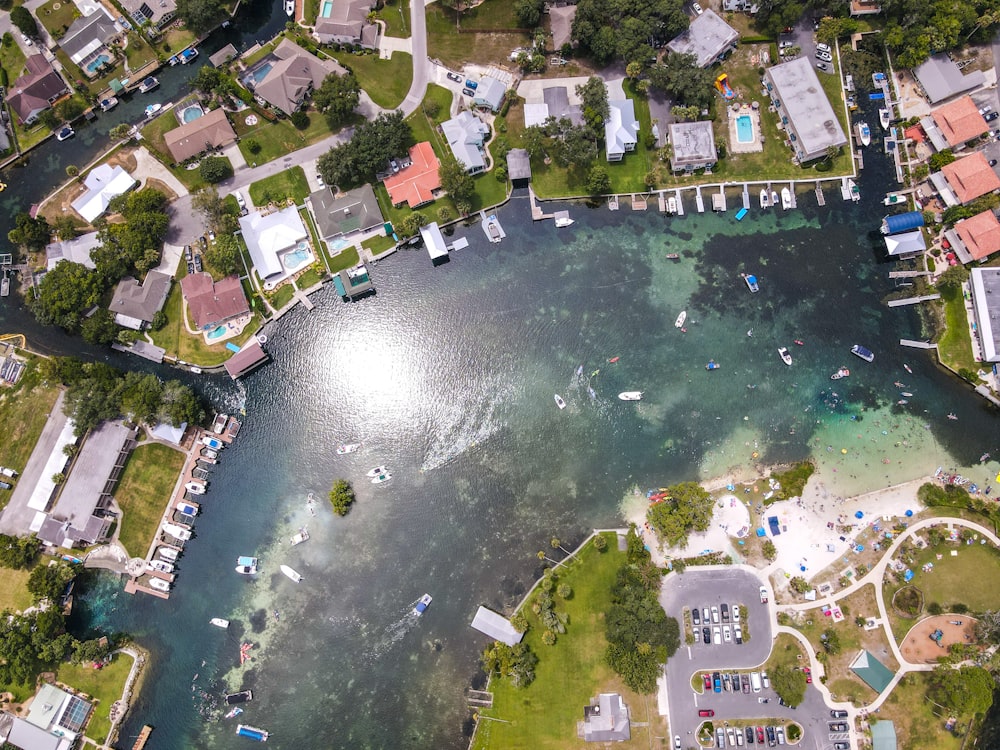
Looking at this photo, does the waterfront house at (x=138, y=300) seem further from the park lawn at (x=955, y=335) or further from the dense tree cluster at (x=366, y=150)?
the park lawn at (x=955, y=335)

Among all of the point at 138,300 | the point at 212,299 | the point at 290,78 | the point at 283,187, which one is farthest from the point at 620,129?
the point at 138,300

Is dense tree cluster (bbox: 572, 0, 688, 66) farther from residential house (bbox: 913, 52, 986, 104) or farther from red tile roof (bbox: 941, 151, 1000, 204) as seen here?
red tile roof (bbox: 941, 151, 1000, 204)

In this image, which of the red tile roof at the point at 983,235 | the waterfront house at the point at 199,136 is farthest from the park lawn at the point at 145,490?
the red tile roof at the point at 983,235

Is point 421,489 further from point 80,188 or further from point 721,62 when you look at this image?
point 721,62

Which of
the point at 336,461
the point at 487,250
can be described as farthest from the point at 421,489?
the point at 487,250

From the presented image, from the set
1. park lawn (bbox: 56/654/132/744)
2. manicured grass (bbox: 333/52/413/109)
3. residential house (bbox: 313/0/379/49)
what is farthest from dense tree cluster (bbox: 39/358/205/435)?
residential house (bbox: 313/0/379/49)

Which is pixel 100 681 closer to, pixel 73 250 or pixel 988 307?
pixel 73 250
